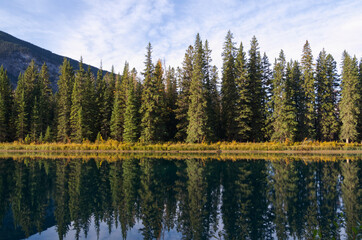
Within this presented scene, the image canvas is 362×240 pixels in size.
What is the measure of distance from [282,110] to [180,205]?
38003 millimetres

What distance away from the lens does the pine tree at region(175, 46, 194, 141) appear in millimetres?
47841

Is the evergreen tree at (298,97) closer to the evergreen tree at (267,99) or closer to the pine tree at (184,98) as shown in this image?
the evergreen tree at (267,99)

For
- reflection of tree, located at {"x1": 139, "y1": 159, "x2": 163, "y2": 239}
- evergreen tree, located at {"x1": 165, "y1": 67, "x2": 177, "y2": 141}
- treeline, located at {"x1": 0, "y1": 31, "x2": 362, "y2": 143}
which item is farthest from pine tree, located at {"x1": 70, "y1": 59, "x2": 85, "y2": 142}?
reflection of tree, located at {"x1": 139, "y1": 159, "x2": 163, "y2": 239}

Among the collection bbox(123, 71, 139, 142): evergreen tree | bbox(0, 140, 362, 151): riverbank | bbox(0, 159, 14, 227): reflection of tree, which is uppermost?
bbox(123, 71, 139, 142): evergreen tree

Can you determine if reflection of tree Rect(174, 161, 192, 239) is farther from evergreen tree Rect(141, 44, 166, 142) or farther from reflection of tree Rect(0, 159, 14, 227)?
evergreen tree Rect(141, 44, 166, 142)

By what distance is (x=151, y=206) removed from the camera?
42.6 ft

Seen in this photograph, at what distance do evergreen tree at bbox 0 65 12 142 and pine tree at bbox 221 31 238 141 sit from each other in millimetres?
46970

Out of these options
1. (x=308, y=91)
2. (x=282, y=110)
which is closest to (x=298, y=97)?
(x=308, y=91)

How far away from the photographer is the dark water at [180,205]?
9.98 metres

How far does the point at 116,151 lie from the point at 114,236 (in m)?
33.7

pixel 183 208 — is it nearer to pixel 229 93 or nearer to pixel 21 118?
pixel 229 93

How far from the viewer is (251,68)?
5128 cm

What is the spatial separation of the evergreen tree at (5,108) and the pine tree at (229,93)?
46970 mm

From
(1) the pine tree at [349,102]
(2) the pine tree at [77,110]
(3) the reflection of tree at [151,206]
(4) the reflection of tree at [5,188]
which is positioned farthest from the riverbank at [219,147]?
(3) the reflection of tree at [151,206]
